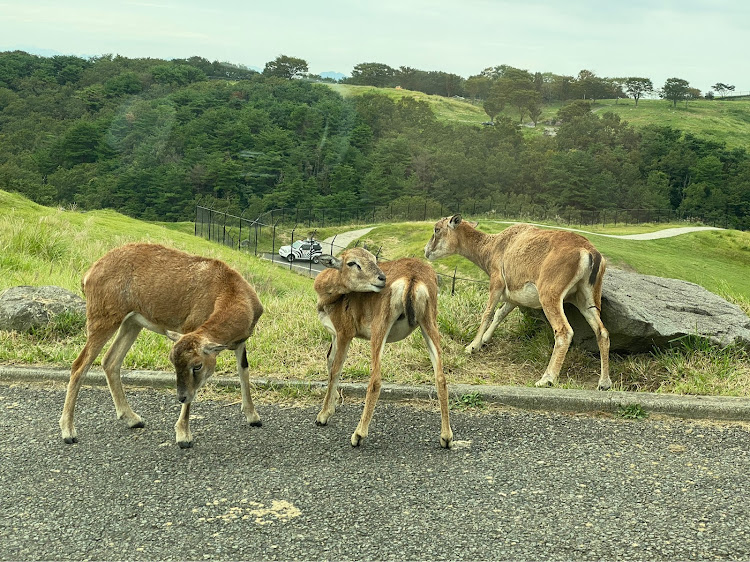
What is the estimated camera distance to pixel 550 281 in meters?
7.64

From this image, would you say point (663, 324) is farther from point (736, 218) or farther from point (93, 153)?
point (93, 153)

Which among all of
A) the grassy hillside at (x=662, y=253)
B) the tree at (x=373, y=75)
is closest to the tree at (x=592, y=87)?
the tree at (x=373, y=75)

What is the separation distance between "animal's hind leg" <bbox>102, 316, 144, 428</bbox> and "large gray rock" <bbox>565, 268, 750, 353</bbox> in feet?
15.2

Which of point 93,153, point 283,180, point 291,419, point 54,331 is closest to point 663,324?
point 291,419

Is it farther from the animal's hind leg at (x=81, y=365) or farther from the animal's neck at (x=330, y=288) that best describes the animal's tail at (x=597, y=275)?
the animal's hind leg at (x=81, y=365)

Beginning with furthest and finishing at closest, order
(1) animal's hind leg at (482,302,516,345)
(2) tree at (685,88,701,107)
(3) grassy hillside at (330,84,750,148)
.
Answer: (2) tree at (685,88,701,107)
(3) grassy hillside at (330,84,750,148)
(1) animal's hind leg at (482,302,516,345)

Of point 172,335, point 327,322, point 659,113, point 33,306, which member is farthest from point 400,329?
point 659,113

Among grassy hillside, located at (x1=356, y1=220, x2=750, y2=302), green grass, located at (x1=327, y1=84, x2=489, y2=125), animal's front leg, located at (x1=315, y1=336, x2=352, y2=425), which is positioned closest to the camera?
animal's front leg, located at (x1=315, y1=336, x2=352, y2=425)

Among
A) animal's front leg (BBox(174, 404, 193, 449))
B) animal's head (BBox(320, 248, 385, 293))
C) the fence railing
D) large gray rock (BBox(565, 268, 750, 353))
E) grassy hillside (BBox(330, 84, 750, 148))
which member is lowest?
the fence railing

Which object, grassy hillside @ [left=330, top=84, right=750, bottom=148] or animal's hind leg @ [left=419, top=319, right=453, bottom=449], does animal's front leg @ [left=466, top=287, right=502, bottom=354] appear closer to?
animal's hind leg @ [left=419, top=319, right=453, bottom=449]

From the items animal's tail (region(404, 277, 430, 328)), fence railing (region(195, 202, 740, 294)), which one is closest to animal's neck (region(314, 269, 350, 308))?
animal's tail (region(404, 277, 430, 328))

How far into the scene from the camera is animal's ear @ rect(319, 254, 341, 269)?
590 cm

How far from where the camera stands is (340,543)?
426 cm

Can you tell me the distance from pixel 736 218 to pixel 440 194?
3756 centimetres
